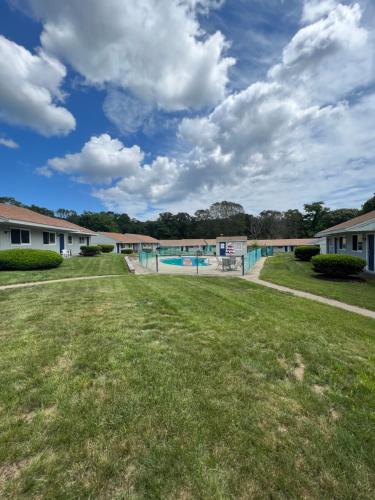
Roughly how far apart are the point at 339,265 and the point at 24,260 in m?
17.3

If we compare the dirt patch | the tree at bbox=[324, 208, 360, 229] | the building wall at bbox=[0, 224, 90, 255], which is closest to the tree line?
the tree at bbox=[324, 208, 360, 229]

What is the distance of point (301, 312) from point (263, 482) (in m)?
5.21

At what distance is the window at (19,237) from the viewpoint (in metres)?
14.8

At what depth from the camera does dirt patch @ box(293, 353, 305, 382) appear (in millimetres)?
3163

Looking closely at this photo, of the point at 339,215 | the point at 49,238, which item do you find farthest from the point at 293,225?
the point at 49,238

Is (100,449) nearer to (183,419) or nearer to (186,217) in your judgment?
(183,419)

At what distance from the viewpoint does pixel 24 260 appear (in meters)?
12.8

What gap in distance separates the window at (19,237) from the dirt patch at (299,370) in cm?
1713

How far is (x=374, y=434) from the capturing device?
220 cm

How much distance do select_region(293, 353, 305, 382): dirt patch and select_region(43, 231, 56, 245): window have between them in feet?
64.1

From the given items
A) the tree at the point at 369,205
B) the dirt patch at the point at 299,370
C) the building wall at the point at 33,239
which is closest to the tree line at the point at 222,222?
the tree at the point at 369,205

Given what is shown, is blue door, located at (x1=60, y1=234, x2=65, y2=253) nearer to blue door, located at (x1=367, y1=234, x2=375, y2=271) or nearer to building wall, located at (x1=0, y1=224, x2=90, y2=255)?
building wall, located at (x1=0, y1=224, x2=90, y2=255)

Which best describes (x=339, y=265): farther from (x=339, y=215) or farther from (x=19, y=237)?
(x=339, y=215)

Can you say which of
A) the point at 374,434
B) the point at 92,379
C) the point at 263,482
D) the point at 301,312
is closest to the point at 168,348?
the point at 92,379
